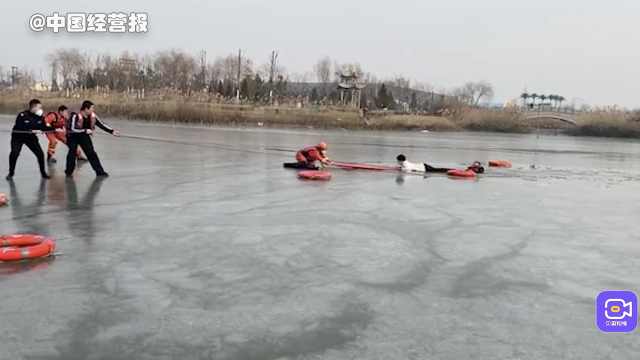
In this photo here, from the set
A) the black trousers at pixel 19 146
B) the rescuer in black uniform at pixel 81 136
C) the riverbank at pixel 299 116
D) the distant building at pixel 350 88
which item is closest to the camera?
the black trousers at pixel 19 146

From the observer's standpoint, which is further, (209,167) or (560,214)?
(209,167)

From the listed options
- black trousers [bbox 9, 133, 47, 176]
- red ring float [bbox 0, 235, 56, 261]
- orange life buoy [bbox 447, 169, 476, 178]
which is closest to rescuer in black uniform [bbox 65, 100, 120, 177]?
black trousers [bbox 9, 133, 47, 176]

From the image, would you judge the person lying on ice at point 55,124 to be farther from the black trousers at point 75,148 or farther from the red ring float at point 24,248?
the red ring float at point 24,248

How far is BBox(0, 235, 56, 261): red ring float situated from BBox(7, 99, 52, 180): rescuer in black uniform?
6.09m

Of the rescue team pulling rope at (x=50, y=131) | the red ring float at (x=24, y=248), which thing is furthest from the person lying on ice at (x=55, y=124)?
the red ring float at (x=24, y=248)

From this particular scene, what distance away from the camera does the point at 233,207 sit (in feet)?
29.9

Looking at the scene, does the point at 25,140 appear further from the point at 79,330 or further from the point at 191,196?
the point at 79,330

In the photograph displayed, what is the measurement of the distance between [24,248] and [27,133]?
6.63 metres

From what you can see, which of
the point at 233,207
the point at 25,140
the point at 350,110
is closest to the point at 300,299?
the point at 233,207

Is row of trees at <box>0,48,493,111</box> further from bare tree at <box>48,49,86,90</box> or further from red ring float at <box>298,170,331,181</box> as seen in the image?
red ring float at <box>298,170,331,181</box>

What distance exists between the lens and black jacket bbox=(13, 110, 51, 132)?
1129cm

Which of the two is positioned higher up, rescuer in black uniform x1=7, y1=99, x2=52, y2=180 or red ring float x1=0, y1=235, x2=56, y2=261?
rescuer in black uniform x1=7, y1=99, x2=52, y2=180

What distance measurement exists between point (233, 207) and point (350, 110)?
50.0 m

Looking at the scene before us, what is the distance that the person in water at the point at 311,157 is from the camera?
1458 centimetres
